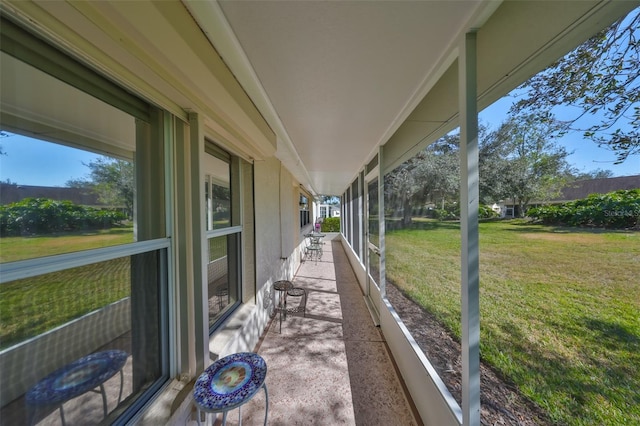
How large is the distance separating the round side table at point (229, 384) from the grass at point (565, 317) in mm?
1317

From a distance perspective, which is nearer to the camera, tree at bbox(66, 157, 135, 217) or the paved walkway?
tree at bbox(66, 157, 135, 217)

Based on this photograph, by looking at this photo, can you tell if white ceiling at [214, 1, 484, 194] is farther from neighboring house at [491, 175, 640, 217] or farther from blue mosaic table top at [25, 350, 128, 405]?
blue mosaic table top at [25, 350, 128, 405]

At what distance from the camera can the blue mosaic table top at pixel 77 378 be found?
2.46ft

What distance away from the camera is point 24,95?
688 mm

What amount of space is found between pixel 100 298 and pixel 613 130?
7.25ft

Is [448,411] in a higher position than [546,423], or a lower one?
lower

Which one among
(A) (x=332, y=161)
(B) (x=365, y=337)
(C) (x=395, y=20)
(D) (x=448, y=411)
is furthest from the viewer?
(A) (x=332, y=161)

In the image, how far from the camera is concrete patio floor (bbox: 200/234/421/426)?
1.70 metres

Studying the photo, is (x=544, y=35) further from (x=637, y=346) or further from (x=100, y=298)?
(x=100, y=298)

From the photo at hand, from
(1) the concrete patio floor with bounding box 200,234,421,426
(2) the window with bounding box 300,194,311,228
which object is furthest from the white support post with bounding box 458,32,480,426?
(2) the window with bounding box 300,194,311,228

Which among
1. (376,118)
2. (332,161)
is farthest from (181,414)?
(332,161)

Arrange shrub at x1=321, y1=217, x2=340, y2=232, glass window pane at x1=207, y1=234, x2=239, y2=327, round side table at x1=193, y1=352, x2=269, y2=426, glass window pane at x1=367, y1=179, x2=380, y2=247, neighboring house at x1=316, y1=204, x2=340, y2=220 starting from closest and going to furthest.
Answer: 1. round side table at x1=193, y1=352, x2=269, y2=426
2. glass window pane at x1=207, y1=234, x2=239, y2=327
3. glass window pane at x1=367, y1=179, x2=380, y2=247
4. shrub at x1=321, y1=217, x2=340, y2=232
5. neighboring house at x1=316, y1=204, x2=340, y2=220

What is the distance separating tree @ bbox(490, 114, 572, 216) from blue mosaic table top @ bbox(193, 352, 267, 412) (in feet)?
5.68

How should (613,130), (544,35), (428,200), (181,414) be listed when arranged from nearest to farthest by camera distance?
1. (613,130)
2. (544,35)
3. (181,414)
4. (428,200)
